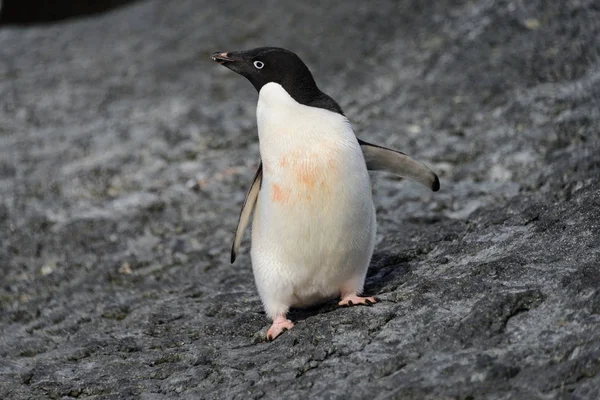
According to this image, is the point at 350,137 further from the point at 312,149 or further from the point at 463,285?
the point at 463,285

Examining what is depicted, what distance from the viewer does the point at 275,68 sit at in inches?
144

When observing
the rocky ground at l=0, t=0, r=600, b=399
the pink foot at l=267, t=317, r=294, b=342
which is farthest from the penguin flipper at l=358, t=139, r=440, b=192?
the pink foot at l=267, t=317, r=294, b=342

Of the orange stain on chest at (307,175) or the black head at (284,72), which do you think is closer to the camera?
the orange stain on chest at (307,175)

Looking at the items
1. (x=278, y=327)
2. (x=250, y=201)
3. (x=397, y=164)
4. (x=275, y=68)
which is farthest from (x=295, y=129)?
(x=278, y=327)

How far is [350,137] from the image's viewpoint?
3582 mm

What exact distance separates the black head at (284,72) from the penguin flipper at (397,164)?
0.32 m

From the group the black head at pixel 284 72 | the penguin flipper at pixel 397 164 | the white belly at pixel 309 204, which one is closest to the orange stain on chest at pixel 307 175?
the white belly at pixel 309 204

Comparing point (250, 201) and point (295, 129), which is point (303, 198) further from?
point (250, 201)

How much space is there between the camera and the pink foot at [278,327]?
138 inches

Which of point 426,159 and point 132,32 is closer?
point 426,159

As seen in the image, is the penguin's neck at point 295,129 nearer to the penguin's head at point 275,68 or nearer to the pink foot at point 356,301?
the penguin's head at point 275,68

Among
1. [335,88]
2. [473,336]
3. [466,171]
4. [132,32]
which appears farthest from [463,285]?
[132,32]

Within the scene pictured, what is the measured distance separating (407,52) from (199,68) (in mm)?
2018

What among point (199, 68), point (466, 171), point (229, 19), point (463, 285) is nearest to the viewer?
point (463, 285)
